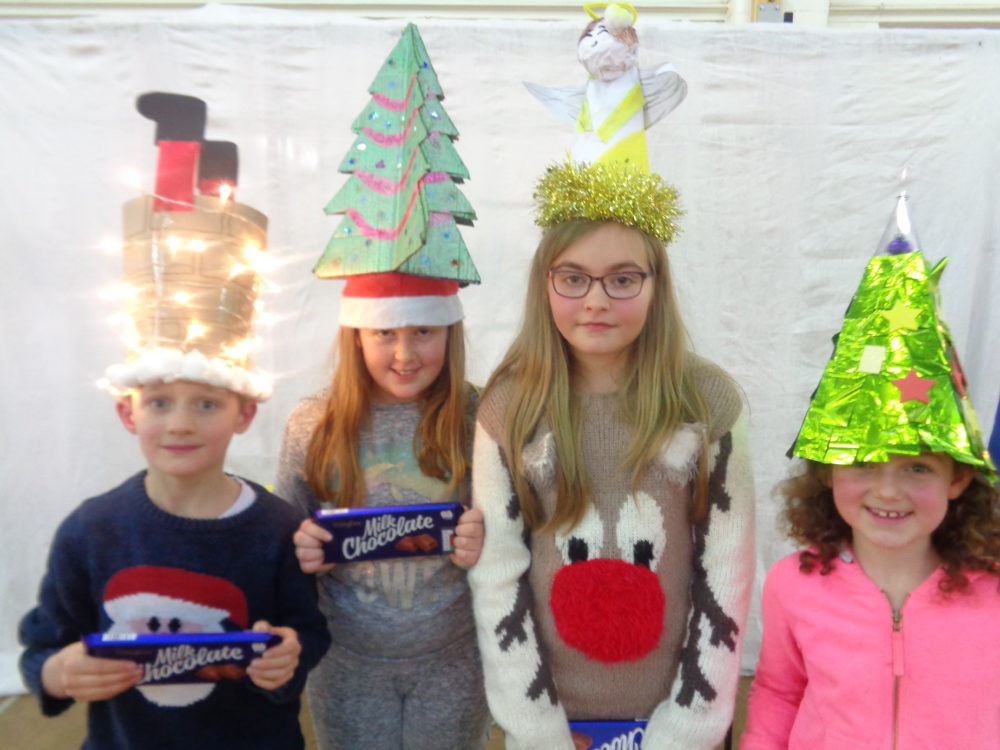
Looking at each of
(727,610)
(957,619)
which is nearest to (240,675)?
(727,610)

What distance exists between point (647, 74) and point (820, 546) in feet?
3.70

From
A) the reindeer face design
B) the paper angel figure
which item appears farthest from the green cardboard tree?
the reindeer face design

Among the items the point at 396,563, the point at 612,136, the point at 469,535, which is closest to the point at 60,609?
the point at 396,563

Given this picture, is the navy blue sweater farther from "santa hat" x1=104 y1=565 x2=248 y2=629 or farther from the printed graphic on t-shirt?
the printed graphic on t-shirt

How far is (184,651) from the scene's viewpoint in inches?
43.7

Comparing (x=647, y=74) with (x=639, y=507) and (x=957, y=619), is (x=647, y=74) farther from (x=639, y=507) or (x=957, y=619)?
(x=957, y=619)

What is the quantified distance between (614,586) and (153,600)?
2.86 feet

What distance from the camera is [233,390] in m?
1.27

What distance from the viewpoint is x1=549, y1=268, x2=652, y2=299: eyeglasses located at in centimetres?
135

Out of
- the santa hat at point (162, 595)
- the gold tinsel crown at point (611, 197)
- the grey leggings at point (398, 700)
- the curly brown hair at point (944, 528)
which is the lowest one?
the grey leggings at point (398, 700)

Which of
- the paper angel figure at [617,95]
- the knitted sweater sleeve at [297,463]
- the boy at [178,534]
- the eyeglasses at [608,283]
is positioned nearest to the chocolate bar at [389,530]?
the boy at [178,534]

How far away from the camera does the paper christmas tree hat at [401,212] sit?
1.52 m

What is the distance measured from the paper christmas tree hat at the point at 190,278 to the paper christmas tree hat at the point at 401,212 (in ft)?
0.80

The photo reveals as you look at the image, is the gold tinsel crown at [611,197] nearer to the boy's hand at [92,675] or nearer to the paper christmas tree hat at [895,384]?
the paper christmas tree hat at [895,384]
